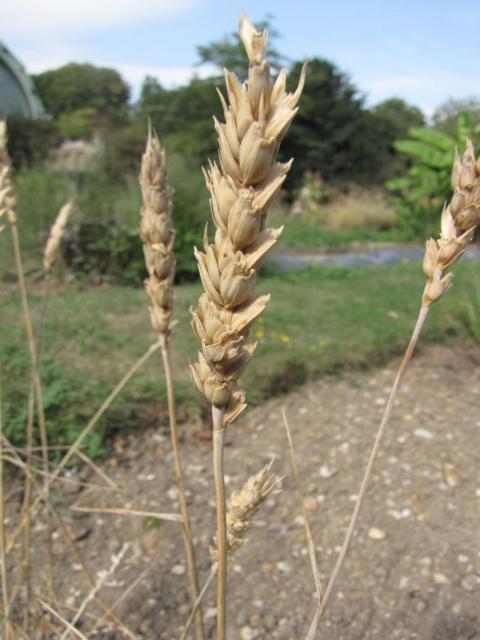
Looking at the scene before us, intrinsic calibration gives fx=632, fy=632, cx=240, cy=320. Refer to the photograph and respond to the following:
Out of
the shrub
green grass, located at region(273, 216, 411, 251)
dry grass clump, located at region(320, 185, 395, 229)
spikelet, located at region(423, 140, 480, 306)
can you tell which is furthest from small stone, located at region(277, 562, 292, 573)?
the shrub

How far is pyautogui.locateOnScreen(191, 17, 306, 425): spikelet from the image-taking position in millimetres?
491

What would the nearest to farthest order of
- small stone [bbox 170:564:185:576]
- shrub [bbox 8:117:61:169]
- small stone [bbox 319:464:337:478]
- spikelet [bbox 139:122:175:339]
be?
spikelet [bbox 139:122:175:339] → small stone [bbox 170:564:185:576] → small stone [bbox 319:464:337:478] → shrub [bbox 8:117:61:169]

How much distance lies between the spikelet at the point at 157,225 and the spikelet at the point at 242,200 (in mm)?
413

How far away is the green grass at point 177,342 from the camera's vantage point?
3107 mm

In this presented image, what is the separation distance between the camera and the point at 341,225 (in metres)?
14.9

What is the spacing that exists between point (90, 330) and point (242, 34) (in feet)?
12.5

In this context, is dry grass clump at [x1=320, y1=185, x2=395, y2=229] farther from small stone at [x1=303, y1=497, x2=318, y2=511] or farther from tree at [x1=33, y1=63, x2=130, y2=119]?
tree at [x1=33, y1=63, x2=130, y2=119]

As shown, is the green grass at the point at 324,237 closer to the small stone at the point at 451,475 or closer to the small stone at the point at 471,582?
the small stone at the point at 451,475

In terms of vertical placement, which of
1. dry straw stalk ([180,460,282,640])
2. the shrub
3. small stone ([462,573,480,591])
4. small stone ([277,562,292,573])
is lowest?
small stone ([277,562,292,573])

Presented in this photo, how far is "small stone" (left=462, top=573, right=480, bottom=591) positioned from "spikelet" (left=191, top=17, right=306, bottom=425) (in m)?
1.85

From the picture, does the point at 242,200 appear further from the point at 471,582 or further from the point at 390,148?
the point at 390,148

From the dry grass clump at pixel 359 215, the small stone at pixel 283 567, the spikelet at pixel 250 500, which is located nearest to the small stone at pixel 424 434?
the small stone at pixel 283 567

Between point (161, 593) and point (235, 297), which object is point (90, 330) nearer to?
point (161, 593)

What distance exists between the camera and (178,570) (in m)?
2.23
